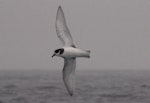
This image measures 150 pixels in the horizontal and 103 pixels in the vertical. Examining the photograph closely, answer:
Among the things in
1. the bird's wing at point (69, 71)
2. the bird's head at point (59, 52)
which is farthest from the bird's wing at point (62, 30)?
the bird's head at point (59, 52)

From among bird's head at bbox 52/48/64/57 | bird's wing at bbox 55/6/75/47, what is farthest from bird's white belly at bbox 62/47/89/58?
bird's wing at bbox 55/6/75/47

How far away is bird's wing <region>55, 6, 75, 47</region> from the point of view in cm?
2773

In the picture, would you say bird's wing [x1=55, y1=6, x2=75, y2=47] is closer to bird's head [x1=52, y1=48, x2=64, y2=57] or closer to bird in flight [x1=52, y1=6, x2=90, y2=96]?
bird in flight [x1=52, y1=6, x2=90, y2=96]

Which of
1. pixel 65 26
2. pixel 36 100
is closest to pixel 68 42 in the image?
pixel 65 26

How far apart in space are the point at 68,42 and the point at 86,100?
46860 mm

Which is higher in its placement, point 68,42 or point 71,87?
point 68,42

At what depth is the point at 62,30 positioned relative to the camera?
28141mm

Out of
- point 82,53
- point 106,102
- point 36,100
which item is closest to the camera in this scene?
point 82,53

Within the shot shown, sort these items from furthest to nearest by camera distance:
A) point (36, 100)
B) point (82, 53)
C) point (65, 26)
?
point (36, 100) < point (65, 26) < point (82, 53)

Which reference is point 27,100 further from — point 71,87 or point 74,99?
point 71,87

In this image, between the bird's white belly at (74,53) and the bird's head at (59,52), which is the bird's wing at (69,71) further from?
the bird's head at (59,52)

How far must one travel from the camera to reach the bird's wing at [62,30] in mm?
27734

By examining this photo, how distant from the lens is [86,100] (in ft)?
242

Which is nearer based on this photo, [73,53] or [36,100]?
[73,53]
